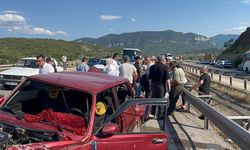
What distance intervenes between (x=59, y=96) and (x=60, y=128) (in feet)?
2.92

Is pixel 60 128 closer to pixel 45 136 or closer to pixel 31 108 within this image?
pixel 45 136

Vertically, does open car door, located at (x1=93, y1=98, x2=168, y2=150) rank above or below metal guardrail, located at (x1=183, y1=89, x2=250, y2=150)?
above

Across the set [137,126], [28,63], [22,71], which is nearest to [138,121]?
[137,126]

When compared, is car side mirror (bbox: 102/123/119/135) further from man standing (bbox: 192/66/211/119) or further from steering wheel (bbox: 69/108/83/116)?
man standing (bbox: 192/66/211/119)

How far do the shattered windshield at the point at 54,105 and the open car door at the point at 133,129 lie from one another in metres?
0.27

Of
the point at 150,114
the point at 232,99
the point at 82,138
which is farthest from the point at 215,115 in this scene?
the point at 232,99

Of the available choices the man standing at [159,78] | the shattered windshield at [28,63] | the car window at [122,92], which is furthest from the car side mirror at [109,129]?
the shattered windshield at [28,63]

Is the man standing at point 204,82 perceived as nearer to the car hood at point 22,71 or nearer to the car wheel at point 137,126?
the car wheel at point 137,126

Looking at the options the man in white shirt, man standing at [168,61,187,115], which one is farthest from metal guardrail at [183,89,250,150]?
the man in white shirt

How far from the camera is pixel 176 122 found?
11164mm

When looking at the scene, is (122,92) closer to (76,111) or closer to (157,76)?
(76,111)

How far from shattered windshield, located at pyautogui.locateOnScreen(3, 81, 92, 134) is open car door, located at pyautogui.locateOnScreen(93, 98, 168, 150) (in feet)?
0.88

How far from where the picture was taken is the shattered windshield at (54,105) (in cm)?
490

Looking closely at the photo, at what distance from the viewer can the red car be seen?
4.38m
